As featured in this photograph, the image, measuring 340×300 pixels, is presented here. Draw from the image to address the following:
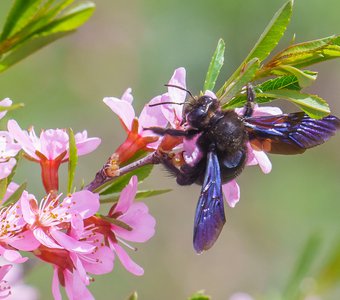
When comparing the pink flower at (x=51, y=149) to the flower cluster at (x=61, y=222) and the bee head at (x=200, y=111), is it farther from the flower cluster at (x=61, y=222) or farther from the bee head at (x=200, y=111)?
the bee head at (x=200, y=111)

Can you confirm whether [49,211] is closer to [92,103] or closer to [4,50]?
[4,50]

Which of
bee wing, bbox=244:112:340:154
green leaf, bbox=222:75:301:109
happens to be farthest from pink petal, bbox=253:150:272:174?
green leaf, bbox=222:75:301:109

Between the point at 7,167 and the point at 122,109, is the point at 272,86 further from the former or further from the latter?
the point at 7,167

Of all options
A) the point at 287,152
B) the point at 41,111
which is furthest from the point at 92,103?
the point at 287,152

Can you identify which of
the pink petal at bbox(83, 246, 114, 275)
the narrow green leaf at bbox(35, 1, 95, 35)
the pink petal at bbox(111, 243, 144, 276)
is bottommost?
the pink petal at bbox(111, 243, 144, 276)

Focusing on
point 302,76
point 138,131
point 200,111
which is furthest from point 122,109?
point 302,76

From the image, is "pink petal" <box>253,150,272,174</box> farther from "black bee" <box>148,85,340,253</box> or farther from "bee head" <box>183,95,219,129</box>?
"bee head" <box>183,95,219,129</box>

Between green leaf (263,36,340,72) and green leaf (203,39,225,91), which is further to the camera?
green leaf (203,39,225,91)
